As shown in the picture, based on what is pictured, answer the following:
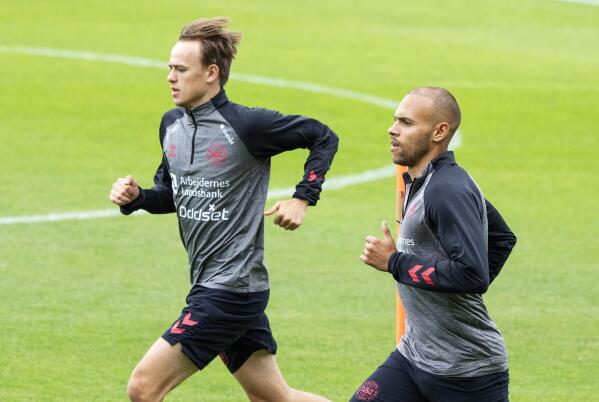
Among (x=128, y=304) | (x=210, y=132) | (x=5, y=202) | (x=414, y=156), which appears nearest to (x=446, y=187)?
(x=414, y=156)

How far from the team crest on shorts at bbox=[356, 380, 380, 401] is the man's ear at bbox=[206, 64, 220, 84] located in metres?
2.00

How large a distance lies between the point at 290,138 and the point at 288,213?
555 mm

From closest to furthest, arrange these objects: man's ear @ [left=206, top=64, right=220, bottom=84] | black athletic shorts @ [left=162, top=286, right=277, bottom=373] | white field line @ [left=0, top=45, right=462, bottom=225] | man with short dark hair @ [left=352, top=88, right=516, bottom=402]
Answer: man with short dark hair @ [left=352, top=88, right=516, bottom=402]
black athletic shorts @ [left=162, top=286, right=277, bottom=373]
man's ear @ [left=206, top=64, right=220, bottom=84]
white field line @ [left=0, top=45, right=462, bottom=225]

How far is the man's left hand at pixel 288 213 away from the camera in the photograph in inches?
301

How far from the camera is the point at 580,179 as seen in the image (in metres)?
18.3

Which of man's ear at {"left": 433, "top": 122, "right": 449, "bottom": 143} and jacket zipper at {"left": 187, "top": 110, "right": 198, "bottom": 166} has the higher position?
man's ear at {"left": 433, "top": 122, "right": 449, "bottom": 143}

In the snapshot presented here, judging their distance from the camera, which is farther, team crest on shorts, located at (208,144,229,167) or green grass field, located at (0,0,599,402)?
green grass field, located at (0,0,599,402)

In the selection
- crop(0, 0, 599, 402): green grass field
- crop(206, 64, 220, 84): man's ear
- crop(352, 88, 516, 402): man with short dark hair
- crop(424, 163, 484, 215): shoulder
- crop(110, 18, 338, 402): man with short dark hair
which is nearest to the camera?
crop(424, 163, 484, 215): shoulder

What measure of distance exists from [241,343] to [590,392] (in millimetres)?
2880

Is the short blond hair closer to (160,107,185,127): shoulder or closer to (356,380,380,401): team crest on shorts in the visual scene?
(160,107,185,127): shoulder

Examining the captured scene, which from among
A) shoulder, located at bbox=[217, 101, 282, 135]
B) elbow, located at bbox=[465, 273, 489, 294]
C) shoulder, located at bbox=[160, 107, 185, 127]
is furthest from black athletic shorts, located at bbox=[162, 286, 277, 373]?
elbow, located at bbox=[465, 273, 489, 294]

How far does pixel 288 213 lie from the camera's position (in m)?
7.68

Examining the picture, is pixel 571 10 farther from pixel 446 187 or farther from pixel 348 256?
pixel 446 187

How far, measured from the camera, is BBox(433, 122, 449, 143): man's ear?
6.93 m
